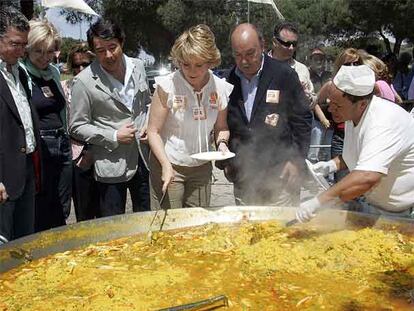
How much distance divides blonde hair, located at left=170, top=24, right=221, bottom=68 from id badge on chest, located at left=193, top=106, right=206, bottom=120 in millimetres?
359

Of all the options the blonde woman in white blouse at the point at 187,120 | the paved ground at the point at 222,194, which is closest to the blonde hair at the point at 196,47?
the blonde woman in white blouse at the point at 187,120

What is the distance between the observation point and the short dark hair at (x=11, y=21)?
3504 mm

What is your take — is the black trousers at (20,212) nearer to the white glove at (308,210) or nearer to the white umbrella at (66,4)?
the white glove at (308,210)

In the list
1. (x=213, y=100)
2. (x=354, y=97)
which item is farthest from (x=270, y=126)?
(x=354, y=97)

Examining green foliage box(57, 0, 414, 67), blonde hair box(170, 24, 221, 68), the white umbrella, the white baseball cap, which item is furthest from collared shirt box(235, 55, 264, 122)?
green foliage box(57, 0, 414, 67)

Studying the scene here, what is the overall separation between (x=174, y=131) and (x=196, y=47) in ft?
2.20

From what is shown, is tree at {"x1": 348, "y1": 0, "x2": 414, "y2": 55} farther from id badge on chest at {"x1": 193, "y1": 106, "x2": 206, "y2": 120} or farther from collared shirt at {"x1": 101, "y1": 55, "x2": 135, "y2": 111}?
id badge on chest at {"x1": 193, "y1": 106, "x2": 206, "y2": 120}

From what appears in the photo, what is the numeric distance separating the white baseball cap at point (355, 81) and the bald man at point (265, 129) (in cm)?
114

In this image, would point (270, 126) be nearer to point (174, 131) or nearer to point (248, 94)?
point (248, 94)

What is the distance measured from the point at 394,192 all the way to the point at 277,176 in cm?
126

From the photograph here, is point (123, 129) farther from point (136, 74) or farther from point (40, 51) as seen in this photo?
point (40, 51)

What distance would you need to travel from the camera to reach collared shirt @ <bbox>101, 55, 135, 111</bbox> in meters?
4.11

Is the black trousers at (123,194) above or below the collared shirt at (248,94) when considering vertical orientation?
below

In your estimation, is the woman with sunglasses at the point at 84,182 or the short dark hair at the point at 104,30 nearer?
the short dark hair at the point at 104,30
